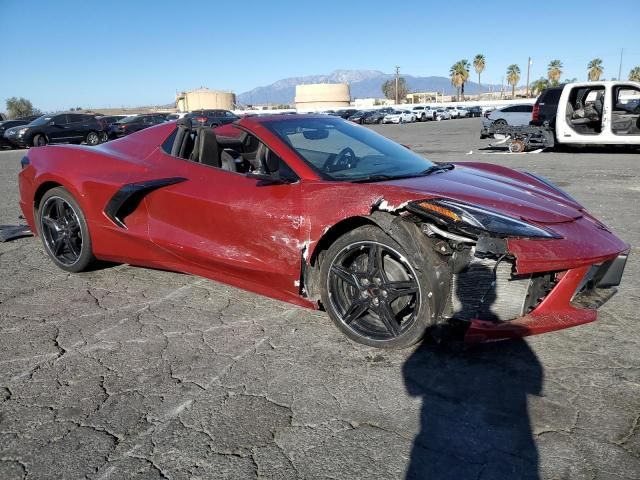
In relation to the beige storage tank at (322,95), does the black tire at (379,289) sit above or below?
below

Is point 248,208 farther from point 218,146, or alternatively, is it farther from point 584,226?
point 584,226

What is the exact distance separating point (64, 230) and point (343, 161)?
2489 mm

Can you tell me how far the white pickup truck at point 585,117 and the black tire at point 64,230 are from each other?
1234 centimetres

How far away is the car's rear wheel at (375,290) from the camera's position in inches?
118

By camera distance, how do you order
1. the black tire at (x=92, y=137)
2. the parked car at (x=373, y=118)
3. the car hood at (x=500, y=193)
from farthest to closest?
the parked car at (x=373, y=118) → the black tire at (x=92, y=137) → the car hood at (x=500, y=193)

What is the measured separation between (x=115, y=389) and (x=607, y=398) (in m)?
2.42

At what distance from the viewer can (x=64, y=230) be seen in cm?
463

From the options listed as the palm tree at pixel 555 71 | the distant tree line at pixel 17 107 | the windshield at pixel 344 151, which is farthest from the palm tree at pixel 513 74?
the windshield at pixel 344 151

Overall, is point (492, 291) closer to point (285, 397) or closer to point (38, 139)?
point (285, 397)

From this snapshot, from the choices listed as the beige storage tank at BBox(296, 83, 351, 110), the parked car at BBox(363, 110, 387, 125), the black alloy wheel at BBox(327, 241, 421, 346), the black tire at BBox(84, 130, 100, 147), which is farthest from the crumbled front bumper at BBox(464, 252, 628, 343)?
the beige storage tank at BBox(296, 83, 351, 110)

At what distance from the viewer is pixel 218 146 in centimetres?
410

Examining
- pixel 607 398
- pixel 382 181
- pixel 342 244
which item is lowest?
pixel 607 398

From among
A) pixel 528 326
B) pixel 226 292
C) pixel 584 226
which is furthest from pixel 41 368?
pixel 584 226

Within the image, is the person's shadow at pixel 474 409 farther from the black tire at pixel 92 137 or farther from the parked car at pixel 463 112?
the parked car at pixel 463 112
